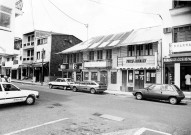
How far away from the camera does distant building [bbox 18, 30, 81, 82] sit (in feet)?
111

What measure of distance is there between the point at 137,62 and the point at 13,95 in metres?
15.2

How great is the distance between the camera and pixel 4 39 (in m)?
14.8

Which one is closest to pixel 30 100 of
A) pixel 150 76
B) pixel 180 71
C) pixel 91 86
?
pixel 91 86

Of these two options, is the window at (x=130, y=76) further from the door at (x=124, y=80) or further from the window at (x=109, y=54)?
the window at (x=109, y=54)

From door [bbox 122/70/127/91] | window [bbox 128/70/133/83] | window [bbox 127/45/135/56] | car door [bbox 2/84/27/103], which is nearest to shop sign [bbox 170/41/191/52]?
window [bbox 127/45/135/56]

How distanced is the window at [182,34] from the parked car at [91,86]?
9103mm

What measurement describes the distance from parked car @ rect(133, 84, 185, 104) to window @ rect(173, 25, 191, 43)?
238 inches

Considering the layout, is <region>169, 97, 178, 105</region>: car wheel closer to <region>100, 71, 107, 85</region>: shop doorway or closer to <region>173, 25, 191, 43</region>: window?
<region>173, 25, 191, 43</region>: window

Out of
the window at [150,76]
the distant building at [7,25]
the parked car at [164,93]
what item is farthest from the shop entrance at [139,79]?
the distant building at [7,25]

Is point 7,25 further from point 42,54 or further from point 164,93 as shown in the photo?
point 42,54

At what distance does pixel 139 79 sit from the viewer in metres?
21.8

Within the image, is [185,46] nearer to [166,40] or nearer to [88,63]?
[166,40]

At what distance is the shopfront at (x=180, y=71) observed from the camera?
17.5m

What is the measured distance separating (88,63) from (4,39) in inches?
530
